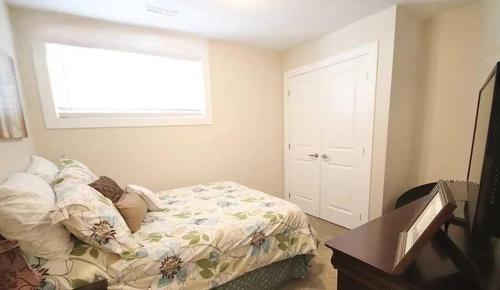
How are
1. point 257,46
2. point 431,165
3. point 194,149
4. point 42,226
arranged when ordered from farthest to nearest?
point 257,46, point 194,149, point 431,165, point 42,226

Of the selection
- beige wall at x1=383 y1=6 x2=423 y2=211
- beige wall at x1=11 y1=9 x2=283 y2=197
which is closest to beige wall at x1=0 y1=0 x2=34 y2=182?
beige wall at x1=11 y1=9 x2=283 y2=197

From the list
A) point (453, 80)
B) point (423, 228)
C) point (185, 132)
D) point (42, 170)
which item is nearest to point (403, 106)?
point (453, 80)

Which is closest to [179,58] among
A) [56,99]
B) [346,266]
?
[56,99]

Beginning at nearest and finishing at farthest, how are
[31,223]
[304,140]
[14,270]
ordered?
1. [14,270]
2. [31,223]
3. [304,140]

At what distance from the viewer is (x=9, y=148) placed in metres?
1.47

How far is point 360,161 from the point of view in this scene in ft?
8.18

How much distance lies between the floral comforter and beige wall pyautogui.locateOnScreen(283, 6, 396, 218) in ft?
3.46

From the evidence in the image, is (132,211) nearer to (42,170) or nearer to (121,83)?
(42,170)

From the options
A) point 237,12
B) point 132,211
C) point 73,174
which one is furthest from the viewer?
point 237,12

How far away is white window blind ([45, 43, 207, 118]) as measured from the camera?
221 centimetres

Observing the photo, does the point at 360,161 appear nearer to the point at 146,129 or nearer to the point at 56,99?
the point at 146,129

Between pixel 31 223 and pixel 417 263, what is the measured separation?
1.58 m

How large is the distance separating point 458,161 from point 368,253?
7.23 ft

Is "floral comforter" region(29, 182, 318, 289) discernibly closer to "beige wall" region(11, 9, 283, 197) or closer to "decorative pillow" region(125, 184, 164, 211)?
"decorative pillow" region(125, 184, 164, 211)
